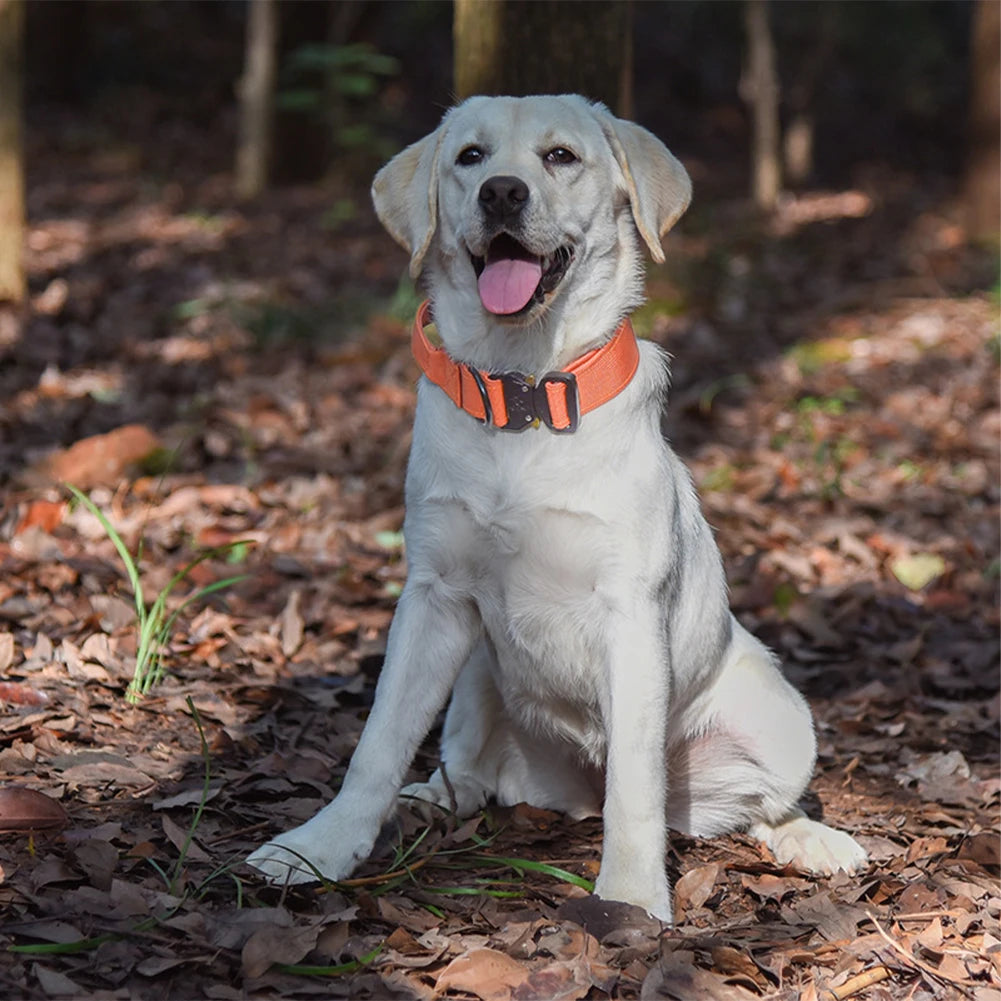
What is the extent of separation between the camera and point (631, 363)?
3197 millimetres

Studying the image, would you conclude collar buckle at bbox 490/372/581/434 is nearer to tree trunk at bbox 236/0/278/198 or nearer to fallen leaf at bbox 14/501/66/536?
fallen leaf at bbox 14/501/66/536

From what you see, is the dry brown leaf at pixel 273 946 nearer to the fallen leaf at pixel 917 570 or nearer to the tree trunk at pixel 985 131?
the fallen leaf at pixel 917 570

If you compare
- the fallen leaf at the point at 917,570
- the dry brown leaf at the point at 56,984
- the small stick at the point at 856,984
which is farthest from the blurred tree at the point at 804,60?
the dry brown leaf at the point at 56,984

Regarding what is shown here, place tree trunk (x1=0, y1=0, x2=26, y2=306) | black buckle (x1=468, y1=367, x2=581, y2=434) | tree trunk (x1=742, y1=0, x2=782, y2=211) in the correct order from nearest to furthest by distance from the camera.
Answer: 1. black buckle (x1=468, y1=367, x2=581, y2=434)
2. tree trunk (x1=0, y1=0, x2=26, y2=306)
3. tree trunk (x1=742, y1=0, x2=782, y2=211)

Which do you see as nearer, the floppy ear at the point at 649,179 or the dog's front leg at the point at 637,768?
the dog's front leg at the point at 637,768

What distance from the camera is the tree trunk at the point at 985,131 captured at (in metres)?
11.7

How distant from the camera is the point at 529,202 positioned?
3064 mm

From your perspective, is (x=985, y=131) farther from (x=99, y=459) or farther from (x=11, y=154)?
(x=99, y=459)

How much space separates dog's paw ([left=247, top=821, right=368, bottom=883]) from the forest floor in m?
0.05

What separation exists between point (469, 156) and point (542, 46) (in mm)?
1377

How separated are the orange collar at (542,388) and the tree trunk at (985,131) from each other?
9.94 m

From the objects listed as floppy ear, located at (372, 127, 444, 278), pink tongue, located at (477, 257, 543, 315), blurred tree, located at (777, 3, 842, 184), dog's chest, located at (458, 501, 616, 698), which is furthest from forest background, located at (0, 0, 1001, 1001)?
blurred tree, located at (777, 3, 842, 184)

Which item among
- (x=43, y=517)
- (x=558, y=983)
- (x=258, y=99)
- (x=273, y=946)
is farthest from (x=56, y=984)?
(x=258, y=99)

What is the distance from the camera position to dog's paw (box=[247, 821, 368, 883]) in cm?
289
